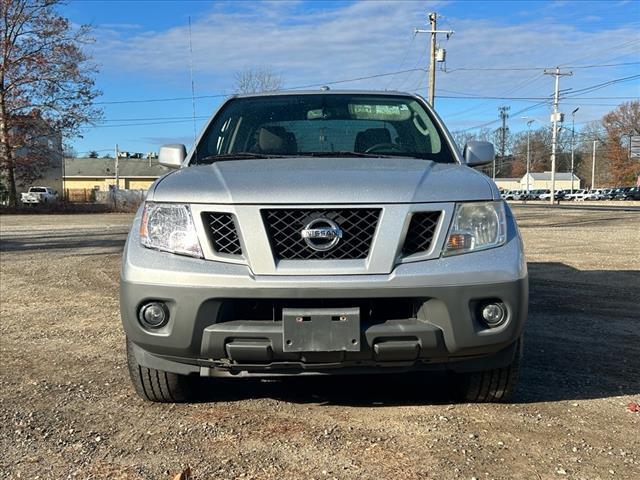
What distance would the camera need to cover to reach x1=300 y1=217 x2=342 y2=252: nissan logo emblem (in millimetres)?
2785

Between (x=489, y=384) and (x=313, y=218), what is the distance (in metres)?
1.38

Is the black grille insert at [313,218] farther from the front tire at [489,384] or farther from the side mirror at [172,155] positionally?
the side mirror at [172,155]

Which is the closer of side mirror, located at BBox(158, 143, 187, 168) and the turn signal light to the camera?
the turn signal light

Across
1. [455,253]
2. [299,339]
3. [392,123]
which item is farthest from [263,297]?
[392,123]

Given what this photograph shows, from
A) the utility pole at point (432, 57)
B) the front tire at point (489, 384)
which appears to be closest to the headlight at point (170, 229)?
the front tire at point (489, 384)

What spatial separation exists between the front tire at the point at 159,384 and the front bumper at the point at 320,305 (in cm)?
38

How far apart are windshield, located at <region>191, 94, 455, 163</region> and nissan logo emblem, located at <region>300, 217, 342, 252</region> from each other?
43.5 inches

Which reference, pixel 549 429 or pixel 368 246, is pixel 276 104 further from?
pixel 549 429

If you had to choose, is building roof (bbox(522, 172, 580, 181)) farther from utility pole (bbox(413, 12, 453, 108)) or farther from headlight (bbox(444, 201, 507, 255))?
headlight (bbox(444, 201, 507, 255))

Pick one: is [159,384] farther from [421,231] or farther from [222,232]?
[421,231]

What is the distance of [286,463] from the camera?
271 centimetres

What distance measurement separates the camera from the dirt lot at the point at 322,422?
2678 mm

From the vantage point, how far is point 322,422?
317cm

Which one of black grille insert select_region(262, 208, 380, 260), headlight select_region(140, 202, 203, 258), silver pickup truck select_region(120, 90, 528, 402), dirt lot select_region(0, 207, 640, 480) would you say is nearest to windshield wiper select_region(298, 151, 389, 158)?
silver pickup truck select_region(120, 90, 528, 402)
